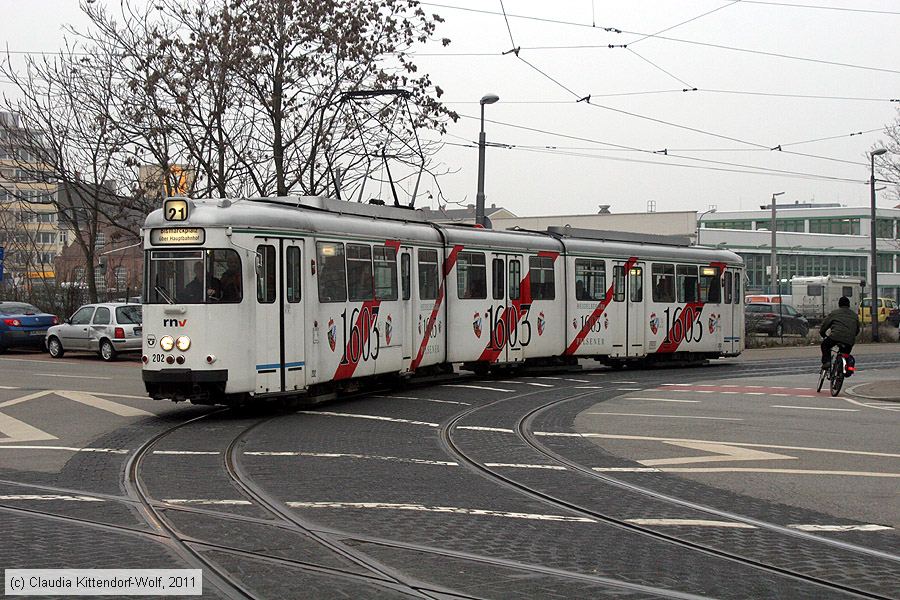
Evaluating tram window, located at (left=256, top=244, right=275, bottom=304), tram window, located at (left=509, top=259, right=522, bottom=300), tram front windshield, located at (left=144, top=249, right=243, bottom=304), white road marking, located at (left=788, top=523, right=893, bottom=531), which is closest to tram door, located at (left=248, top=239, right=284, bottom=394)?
tram window, located at (left=256, top=244, right=275, bottom=304)

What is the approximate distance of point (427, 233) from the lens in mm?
21703

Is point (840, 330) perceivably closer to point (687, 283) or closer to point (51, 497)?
point (687, 283)

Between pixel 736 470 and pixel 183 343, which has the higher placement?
pixel 183 343

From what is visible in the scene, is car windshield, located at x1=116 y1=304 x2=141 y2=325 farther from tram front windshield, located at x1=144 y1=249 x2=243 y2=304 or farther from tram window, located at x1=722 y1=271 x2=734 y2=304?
tram front windshield, located at x1=144 y1=249 x2=243 y2=304

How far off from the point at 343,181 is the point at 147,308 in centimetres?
1798

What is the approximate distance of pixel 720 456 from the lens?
1274 centimetres

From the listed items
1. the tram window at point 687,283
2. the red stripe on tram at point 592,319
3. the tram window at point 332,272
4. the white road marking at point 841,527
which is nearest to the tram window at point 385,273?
the tram window at point 332,272

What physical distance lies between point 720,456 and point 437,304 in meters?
9.98

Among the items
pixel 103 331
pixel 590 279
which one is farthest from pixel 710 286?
pixel 103 331

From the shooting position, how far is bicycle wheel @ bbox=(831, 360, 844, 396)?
21062 mm

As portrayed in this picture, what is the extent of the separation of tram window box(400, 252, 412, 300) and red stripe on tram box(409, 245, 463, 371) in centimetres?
118

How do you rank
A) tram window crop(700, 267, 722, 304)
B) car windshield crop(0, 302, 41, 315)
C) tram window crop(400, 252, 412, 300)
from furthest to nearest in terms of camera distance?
car windshield crop(0, 302, 41, 315) → tram window crop(700, 267, 722, 304) → tram window crop(400, 252, 412, 300)

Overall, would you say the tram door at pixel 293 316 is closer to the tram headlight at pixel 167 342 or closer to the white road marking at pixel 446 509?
the tram headlight at pixel 167 342

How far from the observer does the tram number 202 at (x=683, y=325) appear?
2875 centimetres
